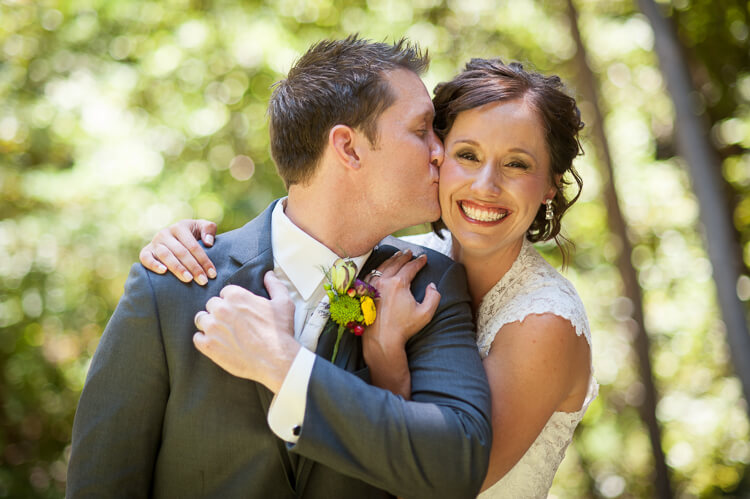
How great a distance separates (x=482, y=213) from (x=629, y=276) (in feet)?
12.3

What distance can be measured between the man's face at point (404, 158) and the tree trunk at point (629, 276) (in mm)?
3560

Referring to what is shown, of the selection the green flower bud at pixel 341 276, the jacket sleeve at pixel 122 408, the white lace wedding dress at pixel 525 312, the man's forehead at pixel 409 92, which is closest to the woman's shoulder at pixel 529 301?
the white lace wedding dress at pixel 525 312

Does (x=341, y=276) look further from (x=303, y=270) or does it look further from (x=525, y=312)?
(x=525, y=312)

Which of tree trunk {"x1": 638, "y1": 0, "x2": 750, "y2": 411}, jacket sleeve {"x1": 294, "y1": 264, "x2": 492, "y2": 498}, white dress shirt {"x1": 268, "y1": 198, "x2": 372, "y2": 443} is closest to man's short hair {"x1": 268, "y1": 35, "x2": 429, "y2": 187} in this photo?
white dress shirt {"x1": 268, "y1": 198, "x2": 372, "y2": 443}

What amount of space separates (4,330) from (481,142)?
4285 mm

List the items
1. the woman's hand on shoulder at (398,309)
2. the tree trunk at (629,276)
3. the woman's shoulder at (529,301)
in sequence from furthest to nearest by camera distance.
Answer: the tree trunk at (629,276) < the woman's shoulder at (529,301) < the woman's hand on shoulder at (398,309)

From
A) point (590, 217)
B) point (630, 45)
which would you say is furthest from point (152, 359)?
point (630, 45)

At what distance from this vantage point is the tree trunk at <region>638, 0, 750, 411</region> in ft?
10.9

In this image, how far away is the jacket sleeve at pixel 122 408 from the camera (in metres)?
2.09

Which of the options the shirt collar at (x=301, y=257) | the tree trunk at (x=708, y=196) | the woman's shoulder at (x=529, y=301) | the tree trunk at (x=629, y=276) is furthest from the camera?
the tree trunk at (x=629, y=276)

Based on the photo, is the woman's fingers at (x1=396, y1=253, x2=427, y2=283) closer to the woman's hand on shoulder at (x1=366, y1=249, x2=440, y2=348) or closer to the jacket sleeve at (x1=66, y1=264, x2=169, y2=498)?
the woman's hand on shoulder at (x1=366, y1=249, x2=440, y2=348)

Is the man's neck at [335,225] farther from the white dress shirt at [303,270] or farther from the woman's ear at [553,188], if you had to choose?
the woman's ear at [553,188]

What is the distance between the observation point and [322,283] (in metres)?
2.36

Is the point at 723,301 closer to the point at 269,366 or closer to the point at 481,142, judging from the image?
the point at 481,142
